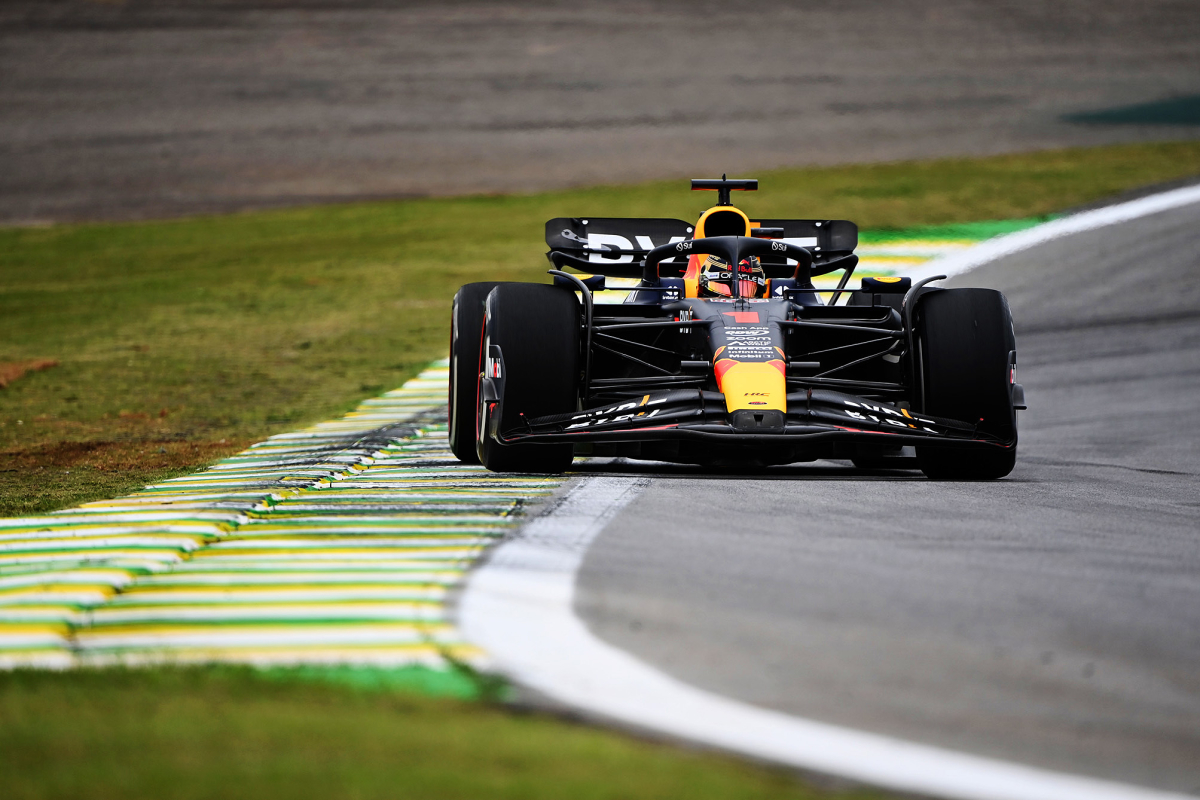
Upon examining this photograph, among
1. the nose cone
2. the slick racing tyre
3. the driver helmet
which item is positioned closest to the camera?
the nose cone

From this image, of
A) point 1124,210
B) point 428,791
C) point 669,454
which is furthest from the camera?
point 1124,210

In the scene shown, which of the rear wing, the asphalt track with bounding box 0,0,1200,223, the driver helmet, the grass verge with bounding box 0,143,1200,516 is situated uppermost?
the asphalt track with bounding box 0,0,1200,223

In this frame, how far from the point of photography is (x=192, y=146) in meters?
38.5

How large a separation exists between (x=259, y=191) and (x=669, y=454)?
29329 mm

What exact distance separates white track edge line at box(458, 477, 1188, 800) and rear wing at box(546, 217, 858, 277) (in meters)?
6.15

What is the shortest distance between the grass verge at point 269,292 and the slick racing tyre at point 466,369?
195cm

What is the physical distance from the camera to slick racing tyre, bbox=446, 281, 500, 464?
32.6 feet

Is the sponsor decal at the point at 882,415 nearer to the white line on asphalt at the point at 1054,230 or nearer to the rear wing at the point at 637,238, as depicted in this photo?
the rear wing at the point at 637,238

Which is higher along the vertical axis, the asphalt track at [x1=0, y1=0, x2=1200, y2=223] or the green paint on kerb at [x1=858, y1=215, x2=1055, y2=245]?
the asphalt track at [x1=0, y1=0, x2=1200, y2=223]

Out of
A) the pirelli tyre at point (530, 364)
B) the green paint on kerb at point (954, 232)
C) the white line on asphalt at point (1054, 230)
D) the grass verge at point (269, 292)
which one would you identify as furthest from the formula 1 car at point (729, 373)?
the green paint on kerb at point (954, 232)

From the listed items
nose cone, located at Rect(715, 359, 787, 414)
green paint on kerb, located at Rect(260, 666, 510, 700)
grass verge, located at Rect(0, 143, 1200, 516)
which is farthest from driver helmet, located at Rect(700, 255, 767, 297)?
green paint on kerb, located at Rect(260, 666, 510, 700)

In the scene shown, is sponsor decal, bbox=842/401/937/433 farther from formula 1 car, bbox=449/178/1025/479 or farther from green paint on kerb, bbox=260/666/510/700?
green paint on kerb, bbox=260/666/510/700

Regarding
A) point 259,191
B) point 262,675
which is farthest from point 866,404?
point 259,191

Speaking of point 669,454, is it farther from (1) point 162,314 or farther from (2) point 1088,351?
(1) point 162,314
